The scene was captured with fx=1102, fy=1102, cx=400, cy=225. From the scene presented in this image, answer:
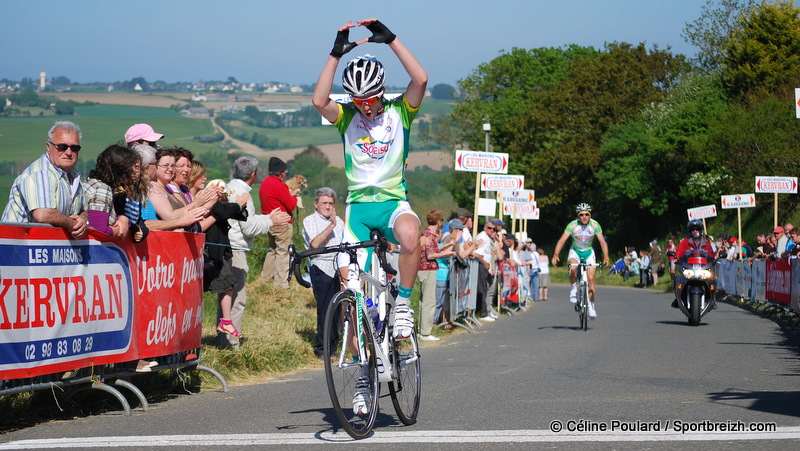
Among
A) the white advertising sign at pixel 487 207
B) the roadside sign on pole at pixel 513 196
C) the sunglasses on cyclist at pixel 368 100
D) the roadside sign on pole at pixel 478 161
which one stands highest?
the roadside sign on pole at pixel 478 161

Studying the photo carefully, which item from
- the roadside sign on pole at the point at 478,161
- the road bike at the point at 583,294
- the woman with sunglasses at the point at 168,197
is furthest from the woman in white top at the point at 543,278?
the woman with sunglasses at the point at 168,197

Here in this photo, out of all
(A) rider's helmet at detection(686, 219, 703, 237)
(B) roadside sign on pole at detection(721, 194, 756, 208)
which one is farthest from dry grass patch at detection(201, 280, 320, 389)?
(B) roadside sign on pole at detection(721, 194, 756, 208)

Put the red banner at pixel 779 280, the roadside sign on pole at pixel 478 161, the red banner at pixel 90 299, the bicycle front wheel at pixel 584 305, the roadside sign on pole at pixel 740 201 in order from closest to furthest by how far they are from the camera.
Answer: the red banner at pixel 90 299 → the bicycle front wheel at pixel 584 305 → the red banner at pixel 779 280 → the roadside sign on pole at pixel 478 161 → the roadside sign on pole at pixel 740 201

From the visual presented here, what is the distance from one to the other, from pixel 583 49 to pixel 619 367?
83972 mm

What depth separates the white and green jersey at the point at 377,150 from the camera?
302 inches

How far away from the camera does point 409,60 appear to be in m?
7.51

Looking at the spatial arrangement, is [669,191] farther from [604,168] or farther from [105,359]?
[105,359]

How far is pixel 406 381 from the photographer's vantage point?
754cm

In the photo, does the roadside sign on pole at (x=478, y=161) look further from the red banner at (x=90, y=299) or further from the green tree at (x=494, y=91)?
the green tree at (x=494, y=91)

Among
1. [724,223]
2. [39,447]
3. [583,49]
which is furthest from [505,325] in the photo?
[583,49]

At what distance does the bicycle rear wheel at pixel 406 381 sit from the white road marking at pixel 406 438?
1.15 feet

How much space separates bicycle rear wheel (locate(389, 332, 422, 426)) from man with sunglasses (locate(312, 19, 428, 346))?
169 millimetres

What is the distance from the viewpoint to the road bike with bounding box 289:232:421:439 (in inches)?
270

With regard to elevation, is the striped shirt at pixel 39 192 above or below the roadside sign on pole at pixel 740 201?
below
